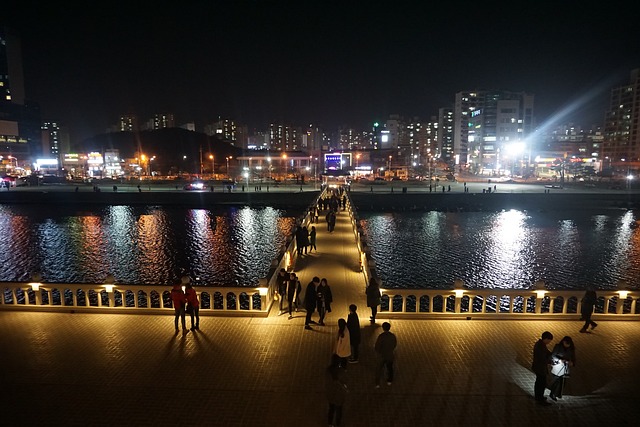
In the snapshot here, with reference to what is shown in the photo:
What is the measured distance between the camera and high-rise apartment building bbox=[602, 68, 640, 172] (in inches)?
5458

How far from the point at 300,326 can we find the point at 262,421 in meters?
4.32

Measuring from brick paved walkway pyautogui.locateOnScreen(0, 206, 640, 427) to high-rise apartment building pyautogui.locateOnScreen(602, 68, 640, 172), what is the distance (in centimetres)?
14749

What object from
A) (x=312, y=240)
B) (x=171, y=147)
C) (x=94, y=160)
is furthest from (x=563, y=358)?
(x=171, y=147)

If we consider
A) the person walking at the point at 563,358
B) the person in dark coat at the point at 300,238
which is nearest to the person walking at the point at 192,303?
the person walking at the point at 563,358

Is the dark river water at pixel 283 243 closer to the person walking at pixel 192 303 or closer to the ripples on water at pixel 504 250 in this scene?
the ripples on water at pixel 504 250

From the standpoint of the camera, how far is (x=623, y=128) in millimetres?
147875

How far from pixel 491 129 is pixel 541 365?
161051 mm

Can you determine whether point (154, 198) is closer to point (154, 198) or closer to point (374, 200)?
point (154, 198)

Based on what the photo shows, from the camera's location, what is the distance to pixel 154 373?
8.98 metres

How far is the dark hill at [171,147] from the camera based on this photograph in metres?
170

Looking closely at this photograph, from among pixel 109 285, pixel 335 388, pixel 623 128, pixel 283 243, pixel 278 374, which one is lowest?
pixel 283 243

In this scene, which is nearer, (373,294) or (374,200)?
(373,294)

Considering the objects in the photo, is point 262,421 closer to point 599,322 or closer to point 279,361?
point 279,361

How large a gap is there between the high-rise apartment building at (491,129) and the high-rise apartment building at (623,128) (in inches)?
1123
